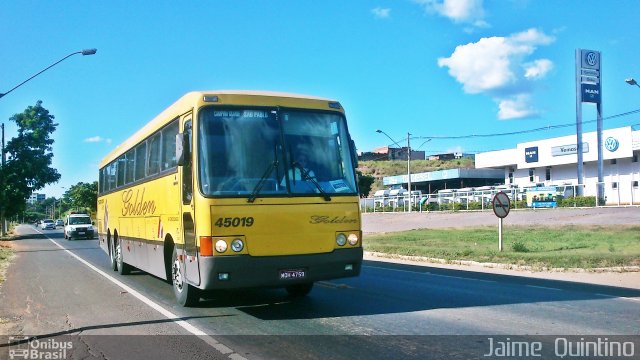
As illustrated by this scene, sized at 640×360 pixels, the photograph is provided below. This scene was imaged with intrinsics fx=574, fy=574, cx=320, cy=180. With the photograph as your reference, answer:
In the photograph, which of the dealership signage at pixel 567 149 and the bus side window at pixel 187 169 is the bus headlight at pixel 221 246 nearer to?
the bus side window at pixel 187 169

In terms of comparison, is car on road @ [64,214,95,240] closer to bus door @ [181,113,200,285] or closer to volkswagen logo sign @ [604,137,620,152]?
bus door @ [181,113,200,285]

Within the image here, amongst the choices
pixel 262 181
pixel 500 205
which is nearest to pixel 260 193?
pixel 262 181

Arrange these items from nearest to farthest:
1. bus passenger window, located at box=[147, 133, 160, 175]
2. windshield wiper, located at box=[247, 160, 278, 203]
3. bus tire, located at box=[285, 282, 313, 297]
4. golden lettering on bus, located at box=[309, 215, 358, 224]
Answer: windshield wiper, located at box=[247, 160, 278, 203] < golden lettering on bus, located at box=[309, 215, 358, 224] < bus tire, located at box=[285, 282, 313, 297] < bus passenger window, located at box=[147, 133, 160, 175]

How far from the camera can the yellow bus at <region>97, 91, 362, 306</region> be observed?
7.83 metres

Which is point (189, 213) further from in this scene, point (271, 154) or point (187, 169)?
point (271, 154)

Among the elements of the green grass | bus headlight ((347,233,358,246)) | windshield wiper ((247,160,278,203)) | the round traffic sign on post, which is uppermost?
windshield wiper ((247,160,278,203))

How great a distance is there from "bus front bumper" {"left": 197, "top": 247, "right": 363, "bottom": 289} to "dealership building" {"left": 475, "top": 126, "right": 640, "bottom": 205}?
34.4 meters

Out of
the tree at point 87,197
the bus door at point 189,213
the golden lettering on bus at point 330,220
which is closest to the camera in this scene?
the bus door at point 189,213

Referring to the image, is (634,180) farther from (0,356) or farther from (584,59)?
(0,356)

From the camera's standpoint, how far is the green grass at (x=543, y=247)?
15.7 m

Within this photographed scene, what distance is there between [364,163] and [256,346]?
127 m

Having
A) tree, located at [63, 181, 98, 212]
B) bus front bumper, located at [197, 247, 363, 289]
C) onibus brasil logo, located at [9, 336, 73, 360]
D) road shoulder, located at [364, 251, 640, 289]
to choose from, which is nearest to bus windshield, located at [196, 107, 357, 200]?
bus front bumper, located at [197, 247, 363, 289]

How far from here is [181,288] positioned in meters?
9.45

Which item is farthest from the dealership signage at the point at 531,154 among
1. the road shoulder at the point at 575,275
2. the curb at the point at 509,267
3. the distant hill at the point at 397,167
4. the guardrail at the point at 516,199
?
the distant hill at the point at 397,167
